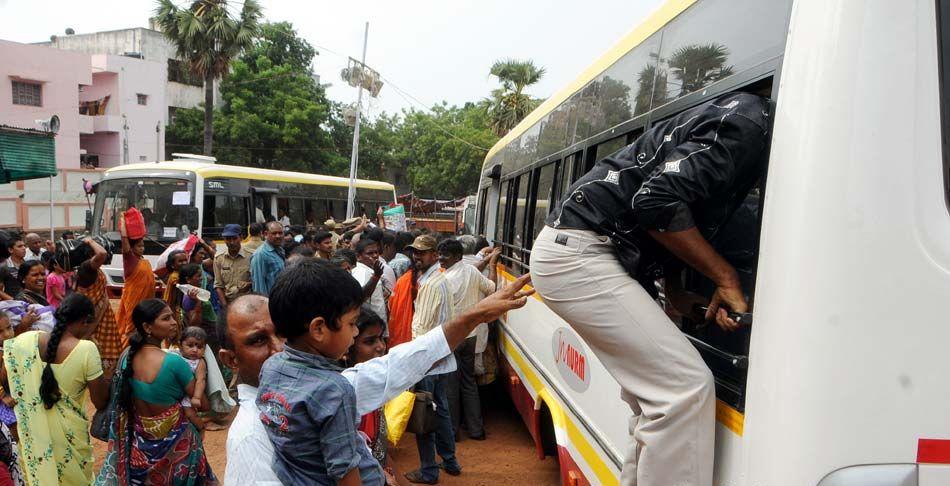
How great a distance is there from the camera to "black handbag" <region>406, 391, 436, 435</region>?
361 centimetres

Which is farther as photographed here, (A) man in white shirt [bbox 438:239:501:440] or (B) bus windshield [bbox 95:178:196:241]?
(B) bus windshield [bbox 95:178:196:241]

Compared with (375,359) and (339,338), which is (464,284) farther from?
(339,338)

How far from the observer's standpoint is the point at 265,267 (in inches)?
258

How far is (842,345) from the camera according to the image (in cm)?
148

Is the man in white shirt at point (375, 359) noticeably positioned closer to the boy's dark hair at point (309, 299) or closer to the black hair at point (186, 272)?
the boy's dark hair at point (309, 299)

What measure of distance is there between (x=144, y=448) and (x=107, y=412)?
14.1 inches

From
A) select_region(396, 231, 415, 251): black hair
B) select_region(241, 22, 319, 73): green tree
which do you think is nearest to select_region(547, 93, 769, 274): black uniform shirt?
Answer: select_region(396, 231, 415, 251): black hair

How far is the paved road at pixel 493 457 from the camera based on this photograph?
17.3 ft

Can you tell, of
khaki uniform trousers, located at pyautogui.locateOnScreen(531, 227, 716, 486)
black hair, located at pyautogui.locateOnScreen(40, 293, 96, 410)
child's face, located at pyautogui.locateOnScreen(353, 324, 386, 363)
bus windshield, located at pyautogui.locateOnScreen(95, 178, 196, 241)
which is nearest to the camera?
khaki uniform trousers, located at pyautogui.locateOnScreen(531, 227, 716, 486)

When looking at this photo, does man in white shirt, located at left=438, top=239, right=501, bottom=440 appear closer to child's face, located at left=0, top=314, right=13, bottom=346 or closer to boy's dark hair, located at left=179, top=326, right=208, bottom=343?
boy's dark hair, located at left=179, top=326, right=208, bottom=343

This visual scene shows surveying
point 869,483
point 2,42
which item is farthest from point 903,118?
point 2,42

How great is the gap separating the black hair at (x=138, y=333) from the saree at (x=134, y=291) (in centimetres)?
256

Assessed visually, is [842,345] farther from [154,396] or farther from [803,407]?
[154,396]

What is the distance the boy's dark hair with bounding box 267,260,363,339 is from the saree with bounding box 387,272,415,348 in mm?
3753
